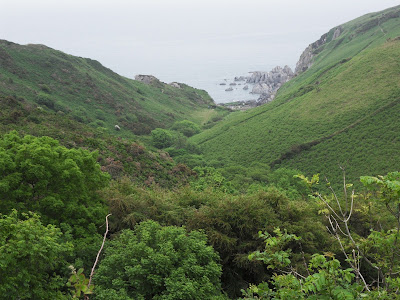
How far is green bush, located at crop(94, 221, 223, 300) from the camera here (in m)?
11.3

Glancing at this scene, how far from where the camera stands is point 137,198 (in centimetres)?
1962

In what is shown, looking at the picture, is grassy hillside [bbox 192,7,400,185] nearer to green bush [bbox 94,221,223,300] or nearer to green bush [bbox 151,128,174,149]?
green bush [bbox 151,128,174,149]

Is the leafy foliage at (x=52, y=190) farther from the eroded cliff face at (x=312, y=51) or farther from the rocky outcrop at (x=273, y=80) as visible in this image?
the rocky outcrop at (x=273, y=80)

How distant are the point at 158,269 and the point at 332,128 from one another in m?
51.1

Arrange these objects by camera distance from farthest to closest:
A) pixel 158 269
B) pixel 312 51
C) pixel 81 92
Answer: pixel 312 51 < pixel 81 92 < pixel 158 269

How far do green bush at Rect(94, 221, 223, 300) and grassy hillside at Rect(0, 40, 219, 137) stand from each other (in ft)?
163

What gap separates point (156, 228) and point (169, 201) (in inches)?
227

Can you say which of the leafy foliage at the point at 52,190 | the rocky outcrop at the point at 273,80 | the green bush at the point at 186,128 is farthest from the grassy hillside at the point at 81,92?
the rocky outcrop at the point at 273,80

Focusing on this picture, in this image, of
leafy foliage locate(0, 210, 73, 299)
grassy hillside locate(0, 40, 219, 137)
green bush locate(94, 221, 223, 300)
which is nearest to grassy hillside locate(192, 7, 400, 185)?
grassy hillside locate(0, 40, 219, 137)

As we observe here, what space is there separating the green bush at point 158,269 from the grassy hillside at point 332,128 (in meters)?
36.2

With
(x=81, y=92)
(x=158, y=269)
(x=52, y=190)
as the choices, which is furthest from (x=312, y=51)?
(x=158, y=269)

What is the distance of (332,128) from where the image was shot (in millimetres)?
56094

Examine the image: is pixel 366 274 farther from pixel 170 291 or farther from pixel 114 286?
pixel 114 286

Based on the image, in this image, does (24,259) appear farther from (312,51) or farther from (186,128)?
(312,51)
